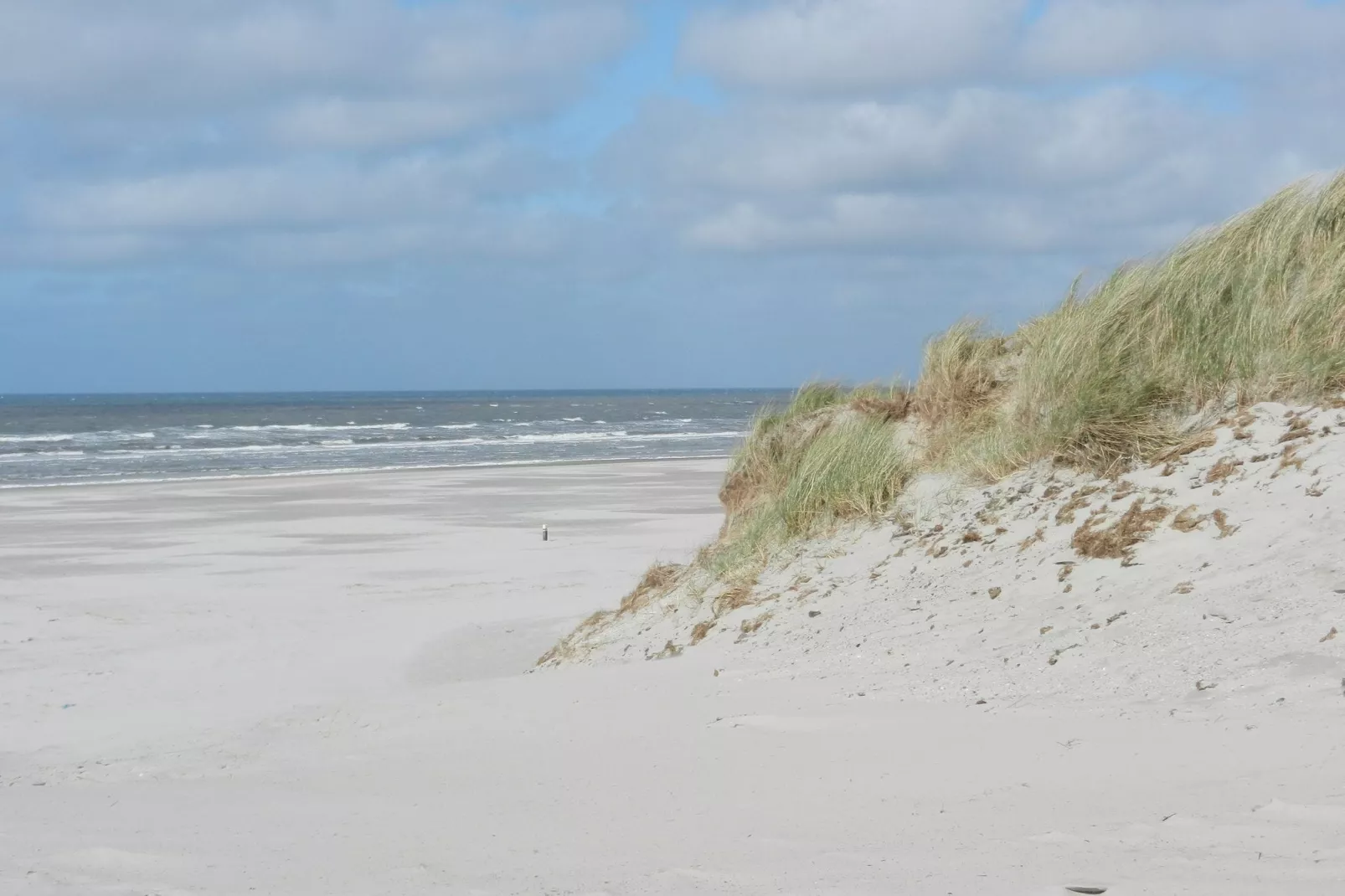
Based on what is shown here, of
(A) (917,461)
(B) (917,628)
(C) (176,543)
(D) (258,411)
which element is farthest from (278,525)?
(D) (258,411)

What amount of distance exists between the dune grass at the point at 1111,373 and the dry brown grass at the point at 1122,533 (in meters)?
0.62

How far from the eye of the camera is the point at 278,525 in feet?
67.7

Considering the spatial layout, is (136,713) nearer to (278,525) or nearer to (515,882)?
(515,882)

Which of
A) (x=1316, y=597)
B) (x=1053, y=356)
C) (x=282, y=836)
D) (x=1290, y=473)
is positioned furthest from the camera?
(x=1053, y=356)

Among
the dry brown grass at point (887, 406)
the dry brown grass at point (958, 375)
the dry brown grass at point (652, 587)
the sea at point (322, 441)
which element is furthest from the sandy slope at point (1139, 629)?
the sea at point (322, 441)

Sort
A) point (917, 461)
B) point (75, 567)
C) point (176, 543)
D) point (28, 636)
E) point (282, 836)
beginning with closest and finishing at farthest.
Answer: point (282, 836)
point (917, 461)
point (28, 636)
point (75, 567)
point (176, 543)

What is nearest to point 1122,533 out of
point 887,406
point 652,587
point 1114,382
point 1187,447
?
point 1187,447

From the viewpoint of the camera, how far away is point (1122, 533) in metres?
6.24

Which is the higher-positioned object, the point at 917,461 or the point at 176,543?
the point at 917,461

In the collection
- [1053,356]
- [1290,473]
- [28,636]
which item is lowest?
[28,636]

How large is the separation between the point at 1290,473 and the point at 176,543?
16.1 metres

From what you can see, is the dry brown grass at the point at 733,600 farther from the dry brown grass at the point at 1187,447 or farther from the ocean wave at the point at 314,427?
the ocean wave at the point at 314,427

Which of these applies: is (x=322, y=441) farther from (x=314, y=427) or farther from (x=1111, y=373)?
(x=1111, y=373)

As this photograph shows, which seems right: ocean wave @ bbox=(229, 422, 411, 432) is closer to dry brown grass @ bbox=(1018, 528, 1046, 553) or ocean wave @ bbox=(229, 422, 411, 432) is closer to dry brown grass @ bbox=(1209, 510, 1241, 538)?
dry brown grass @ bbox=(1018, 528, 1046, 553)
